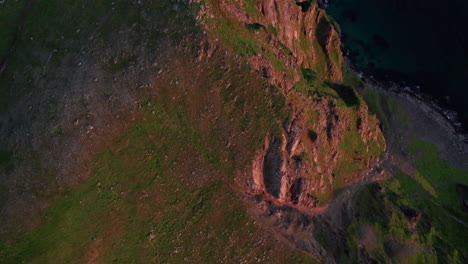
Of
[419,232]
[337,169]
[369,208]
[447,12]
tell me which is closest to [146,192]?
[337,169]

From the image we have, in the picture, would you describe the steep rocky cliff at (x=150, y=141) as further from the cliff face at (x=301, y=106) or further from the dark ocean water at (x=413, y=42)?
the dark ocean water at (x=413, y=42)

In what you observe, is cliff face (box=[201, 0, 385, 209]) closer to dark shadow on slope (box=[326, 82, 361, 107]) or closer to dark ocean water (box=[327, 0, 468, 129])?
dark shadow on slope (box=[326, 82, 361, 107])

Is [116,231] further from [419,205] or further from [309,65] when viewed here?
[419,205]

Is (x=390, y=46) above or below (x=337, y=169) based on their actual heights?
above

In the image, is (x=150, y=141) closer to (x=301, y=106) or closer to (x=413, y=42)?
Answer: (x=301, y=106)

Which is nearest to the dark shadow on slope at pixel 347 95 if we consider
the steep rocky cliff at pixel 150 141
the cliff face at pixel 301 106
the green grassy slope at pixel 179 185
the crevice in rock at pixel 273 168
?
the cliff face at pixel 301 106

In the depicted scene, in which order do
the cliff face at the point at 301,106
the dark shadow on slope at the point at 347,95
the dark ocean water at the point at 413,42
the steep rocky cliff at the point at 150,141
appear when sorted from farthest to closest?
the dark ocean water at the point at 413,42, the dark shadow on slope at the point at 347,95, the cliff face at the point at 301,106, the steep rocky cliff at the point at 150,141

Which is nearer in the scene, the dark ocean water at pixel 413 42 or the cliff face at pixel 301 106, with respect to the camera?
the cliff face at pixel 301 106
